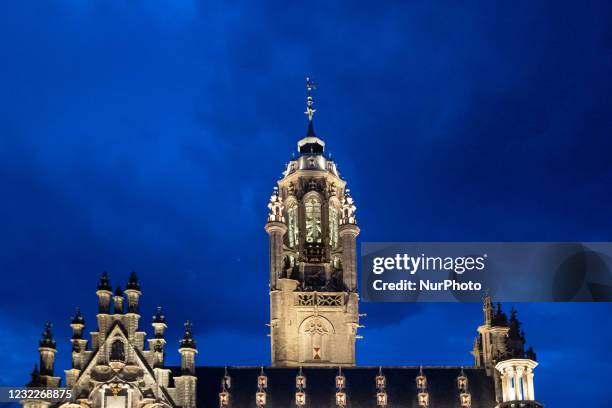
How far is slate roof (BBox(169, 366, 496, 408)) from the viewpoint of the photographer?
4523 inches

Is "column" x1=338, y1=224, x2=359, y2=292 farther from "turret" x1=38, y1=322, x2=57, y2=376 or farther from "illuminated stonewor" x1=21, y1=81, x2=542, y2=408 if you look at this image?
"turret" x1=38, y1=322, x2=57, y2=376

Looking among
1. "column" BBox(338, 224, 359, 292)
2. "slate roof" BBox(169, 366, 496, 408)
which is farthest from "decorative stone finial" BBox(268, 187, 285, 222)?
"slate roof" BBox(169, 366, 496, 408)

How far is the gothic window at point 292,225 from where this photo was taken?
138 meters

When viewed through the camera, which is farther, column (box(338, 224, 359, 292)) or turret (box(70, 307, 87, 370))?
column (box(338, 224, 359, 292))

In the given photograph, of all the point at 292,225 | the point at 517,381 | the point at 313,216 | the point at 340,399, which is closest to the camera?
the point at 517,381


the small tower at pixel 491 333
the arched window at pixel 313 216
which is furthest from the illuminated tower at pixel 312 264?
the small tower at pixel 491 333

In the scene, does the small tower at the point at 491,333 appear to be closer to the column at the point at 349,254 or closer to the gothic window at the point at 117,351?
the column at the point at 349,254

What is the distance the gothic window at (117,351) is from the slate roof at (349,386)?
911cm

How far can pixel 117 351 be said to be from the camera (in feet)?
362

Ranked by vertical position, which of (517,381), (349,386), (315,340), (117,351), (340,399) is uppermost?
(315,340)

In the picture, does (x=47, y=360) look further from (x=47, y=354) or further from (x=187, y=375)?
(x=187, y=375)

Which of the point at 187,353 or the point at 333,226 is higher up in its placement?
the point at 333,226

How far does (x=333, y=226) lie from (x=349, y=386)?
2734 centimetres

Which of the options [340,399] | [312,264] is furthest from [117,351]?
[312,264]
